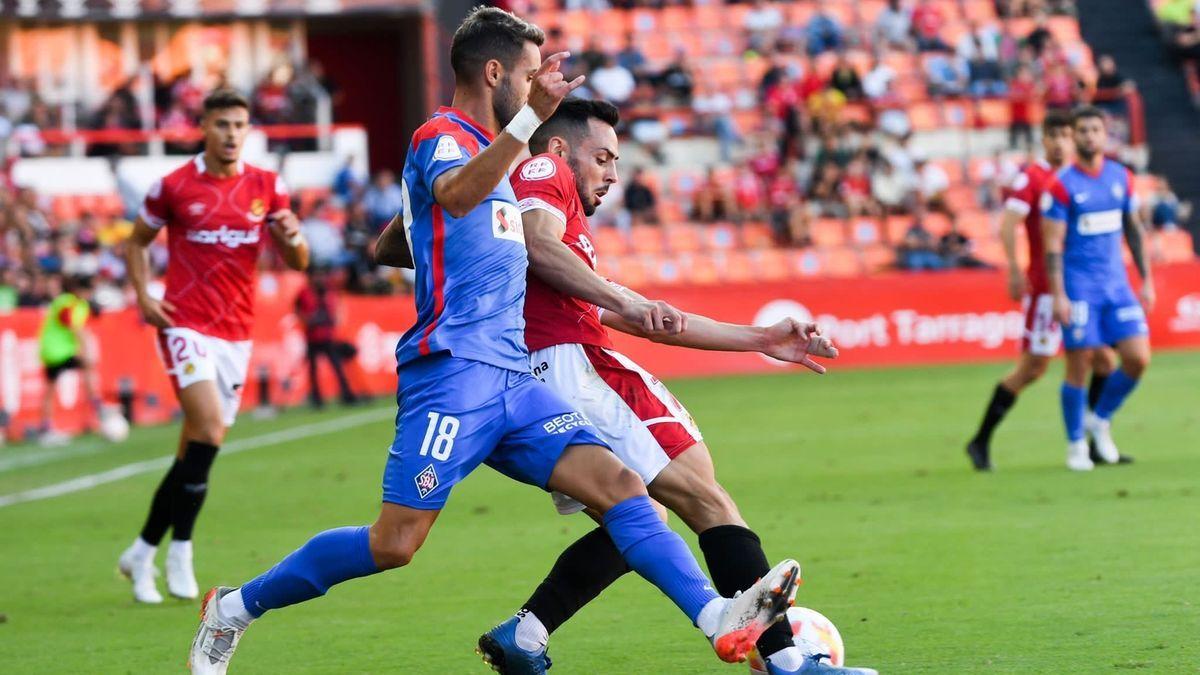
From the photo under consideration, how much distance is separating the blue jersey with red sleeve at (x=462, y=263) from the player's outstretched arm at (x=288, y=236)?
371cm

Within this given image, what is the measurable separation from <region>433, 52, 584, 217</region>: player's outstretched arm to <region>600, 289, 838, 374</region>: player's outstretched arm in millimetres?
758

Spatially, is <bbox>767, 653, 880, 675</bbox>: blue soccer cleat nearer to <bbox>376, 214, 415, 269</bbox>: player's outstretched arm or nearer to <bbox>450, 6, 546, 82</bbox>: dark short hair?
<bbox>376, 214, 415, 269</bbox>: player's outstretched arm

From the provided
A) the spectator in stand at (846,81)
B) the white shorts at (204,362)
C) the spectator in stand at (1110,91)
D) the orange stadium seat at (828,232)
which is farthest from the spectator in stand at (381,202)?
the white shorts at (204,362)

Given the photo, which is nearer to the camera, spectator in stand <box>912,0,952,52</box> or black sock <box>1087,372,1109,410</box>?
black sock <box>1087,372,1109,410</box>

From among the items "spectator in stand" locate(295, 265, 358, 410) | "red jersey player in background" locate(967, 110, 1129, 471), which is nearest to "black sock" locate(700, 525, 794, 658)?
"red jersey player in background" locate(967, 110, 1129, 471)

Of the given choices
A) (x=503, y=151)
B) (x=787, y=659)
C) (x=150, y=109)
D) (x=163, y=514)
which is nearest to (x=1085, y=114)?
(x=163, y=514)

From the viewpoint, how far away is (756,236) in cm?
2878

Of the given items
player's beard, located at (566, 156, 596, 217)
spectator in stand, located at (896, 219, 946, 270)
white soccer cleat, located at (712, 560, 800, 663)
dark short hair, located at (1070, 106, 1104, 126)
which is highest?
player's beard, located at (566, 156, 596, 217)

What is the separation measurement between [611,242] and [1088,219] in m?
16.1

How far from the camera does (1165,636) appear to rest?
6543mm

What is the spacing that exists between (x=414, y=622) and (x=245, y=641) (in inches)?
29.6

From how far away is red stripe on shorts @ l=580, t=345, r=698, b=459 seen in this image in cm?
606

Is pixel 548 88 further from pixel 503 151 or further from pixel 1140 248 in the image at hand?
pixel 1140 248

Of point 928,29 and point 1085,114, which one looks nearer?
point 1085,114
